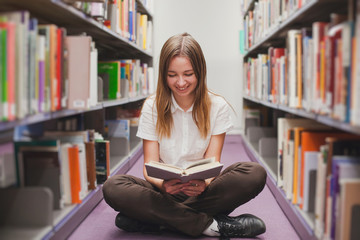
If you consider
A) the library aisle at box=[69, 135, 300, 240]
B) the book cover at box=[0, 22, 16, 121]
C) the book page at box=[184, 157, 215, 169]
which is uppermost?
the book cover at box=[0, 22, 16, 121]

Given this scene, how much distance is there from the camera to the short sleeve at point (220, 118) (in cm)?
180

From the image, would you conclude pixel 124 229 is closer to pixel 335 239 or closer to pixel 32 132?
pixel 32 132

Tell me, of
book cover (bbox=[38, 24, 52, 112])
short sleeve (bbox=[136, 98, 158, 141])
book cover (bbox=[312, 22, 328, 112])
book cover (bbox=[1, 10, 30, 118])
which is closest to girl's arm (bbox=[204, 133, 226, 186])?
short sleeve (bbox=[136, 98, 158, 141])

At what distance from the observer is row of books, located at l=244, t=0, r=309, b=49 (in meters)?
1.93

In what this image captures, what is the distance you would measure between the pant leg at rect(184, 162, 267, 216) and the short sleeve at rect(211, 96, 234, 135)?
0.69 feet

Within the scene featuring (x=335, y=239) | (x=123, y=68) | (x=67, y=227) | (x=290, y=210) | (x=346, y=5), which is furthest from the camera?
(x=123, y=68)

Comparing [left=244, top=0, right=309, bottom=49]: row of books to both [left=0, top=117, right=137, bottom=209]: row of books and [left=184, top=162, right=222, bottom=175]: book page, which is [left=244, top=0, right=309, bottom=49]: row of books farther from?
[left=0, top=117, right=137, bottom=209]: row of books

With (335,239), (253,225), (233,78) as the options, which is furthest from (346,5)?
(233,78)

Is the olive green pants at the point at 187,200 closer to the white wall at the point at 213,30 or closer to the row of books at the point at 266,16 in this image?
the row of books at the point at 266,16

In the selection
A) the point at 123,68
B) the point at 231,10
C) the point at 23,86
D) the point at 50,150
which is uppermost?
the point at 231,10

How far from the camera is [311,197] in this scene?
150 centimetres

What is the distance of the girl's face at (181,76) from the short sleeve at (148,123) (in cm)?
17

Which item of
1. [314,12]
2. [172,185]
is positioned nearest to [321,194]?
[172,185]

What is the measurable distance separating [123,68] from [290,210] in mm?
1814
